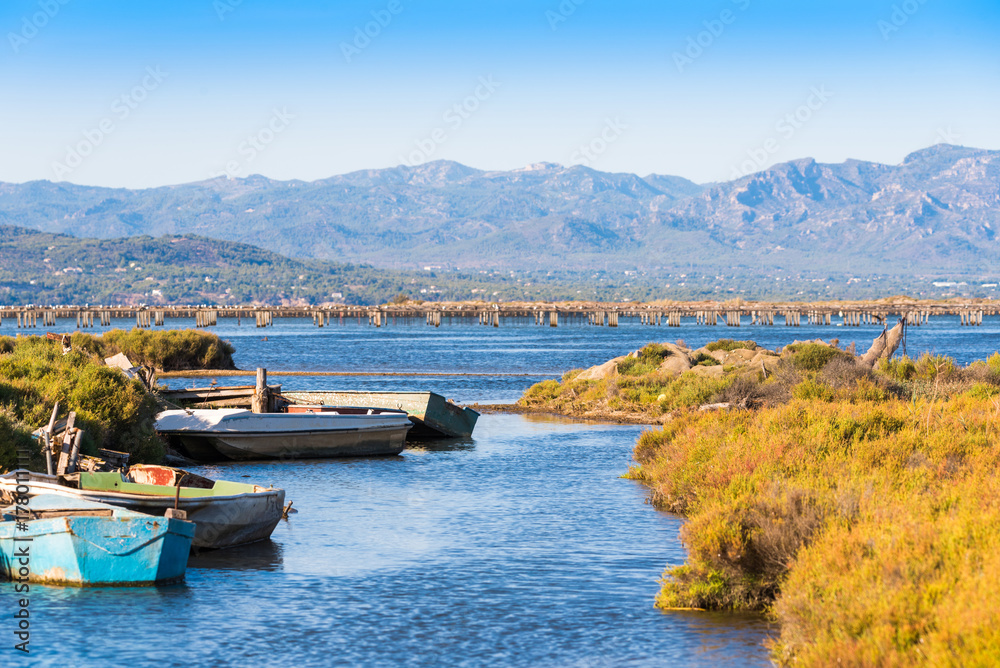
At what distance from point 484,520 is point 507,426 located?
15.1 meters

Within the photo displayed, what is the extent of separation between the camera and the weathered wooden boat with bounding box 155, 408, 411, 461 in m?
25.0

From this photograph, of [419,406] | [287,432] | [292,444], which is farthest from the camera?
[419,406]

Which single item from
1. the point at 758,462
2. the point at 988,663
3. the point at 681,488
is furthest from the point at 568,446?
the point at 988,663

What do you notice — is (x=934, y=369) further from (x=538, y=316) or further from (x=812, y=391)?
(x=538, y=316)

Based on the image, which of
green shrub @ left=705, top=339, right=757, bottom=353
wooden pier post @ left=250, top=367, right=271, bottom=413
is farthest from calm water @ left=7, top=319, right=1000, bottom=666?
green shrub @ left=705, top=339, right=757, bottom=353

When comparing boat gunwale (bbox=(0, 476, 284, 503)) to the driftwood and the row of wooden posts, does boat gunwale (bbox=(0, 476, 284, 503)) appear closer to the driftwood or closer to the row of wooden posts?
the driftwood

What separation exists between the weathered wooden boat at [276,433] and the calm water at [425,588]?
21.3 inches

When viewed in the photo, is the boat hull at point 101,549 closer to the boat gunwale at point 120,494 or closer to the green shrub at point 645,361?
the boat gunwale at point 120,494

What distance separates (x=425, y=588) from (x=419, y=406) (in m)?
15.9

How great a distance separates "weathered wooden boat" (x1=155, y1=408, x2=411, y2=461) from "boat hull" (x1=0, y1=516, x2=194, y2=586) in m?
11.2

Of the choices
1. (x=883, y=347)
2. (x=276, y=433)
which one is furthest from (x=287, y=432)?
(x=883, y=347)

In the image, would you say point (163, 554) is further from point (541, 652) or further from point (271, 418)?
point (271, 418)

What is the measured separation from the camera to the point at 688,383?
33.7m

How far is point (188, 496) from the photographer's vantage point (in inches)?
605
